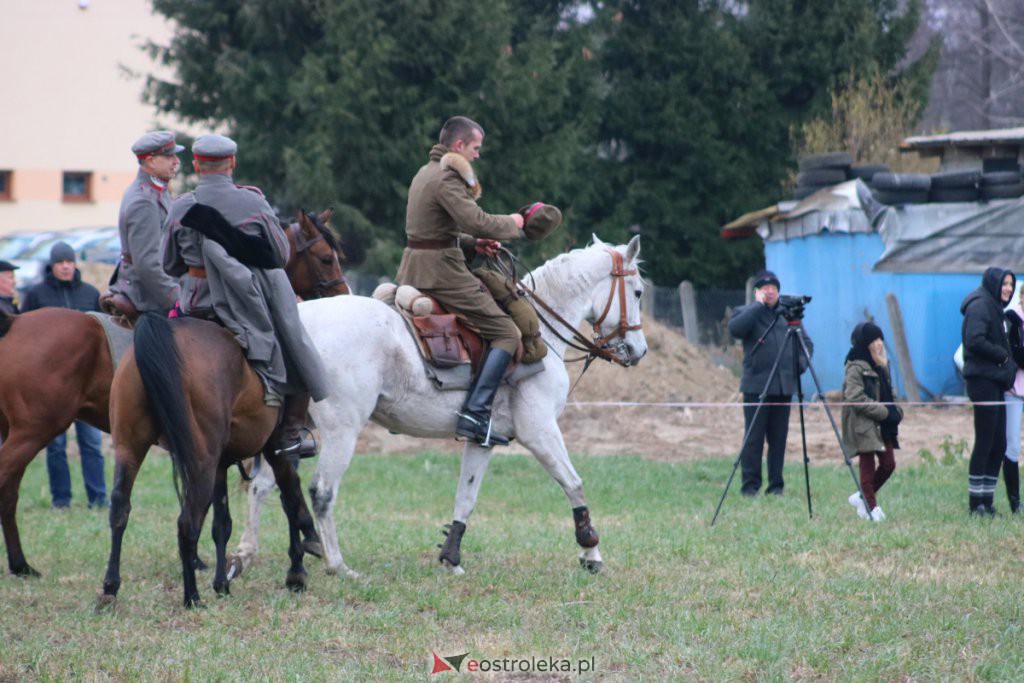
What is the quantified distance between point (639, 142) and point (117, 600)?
22748 millimetres

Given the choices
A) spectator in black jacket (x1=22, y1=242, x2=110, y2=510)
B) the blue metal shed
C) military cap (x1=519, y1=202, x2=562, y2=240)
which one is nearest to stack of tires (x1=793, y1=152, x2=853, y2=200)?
the blue metal shed

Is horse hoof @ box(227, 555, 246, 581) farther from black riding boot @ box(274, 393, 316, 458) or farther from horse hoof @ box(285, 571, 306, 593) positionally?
black riding boot @ box(274, 393, 316, 458)

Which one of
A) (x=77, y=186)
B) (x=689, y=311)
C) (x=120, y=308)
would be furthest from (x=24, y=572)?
(x=77, y=186)

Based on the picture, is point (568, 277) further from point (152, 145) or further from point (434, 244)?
point (152, 145)

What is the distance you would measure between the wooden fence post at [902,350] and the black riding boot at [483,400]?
13227 mm

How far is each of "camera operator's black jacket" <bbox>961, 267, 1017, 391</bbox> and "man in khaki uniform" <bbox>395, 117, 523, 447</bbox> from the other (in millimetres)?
4518

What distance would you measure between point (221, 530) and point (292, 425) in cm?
77

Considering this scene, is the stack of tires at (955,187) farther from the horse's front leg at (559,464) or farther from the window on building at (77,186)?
the window on building at (77,186)

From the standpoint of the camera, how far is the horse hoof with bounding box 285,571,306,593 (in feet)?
25.2

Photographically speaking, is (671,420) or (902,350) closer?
(671,420)

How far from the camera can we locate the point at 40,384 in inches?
317

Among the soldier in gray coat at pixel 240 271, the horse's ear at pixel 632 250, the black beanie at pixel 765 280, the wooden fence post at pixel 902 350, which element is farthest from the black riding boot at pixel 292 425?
the wooden fence post at pixel 902 350

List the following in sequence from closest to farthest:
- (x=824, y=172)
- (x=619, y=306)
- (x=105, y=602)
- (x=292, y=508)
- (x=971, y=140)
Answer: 1. (x=105, y=602)
2. (x=292, y=508)
3. (x=619, y=306)
4. (x=971, y=140)
5. (x=824, y=172)

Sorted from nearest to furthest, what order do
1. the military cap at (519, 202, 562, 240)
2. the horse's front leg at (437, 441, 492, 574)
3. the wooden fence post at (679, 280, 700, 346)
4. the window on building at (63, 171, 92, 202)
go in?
the military cap at (519, 202, 562, 240)
the horse's front leg at (437, 441, 492, 574)
the wooden fence post at (679, 280, 700, 346)
the window on building at (63, 171, 92, 202)
